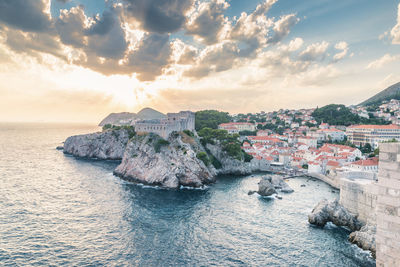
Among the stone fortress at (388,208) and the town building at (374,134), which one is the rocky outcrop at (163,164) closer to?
the stone fortress at (388,208)

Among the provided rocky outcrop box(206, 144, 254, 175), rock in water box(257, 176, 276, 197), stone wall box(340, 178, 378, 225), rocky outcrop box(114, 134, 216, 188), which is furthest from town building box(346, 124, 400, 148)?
rocky outcrop box(114, 134, 216, 188)

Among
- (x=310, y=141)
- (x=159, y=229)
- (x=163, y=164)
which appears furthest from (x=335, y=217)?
(x=310, y=141)

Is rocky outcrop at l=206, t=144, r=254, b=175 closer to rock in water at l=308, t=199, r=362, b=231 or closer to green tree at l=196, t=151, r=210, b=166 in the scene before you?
green tree at l=196, t=151, r=210, b=166

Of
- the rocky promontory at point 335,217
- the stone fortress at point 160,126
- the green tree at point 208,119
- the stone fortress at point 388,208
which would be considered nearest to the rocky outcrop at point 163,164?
the stone fortress at point 160,126

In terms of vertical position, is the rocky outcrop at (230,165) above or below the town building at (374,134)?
below

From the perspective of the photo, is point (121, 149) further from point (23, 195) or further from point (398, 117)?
point (398, 117)

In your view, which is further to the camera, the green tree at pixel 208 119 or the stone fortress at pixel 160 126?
the green tree at pixel 208 119
